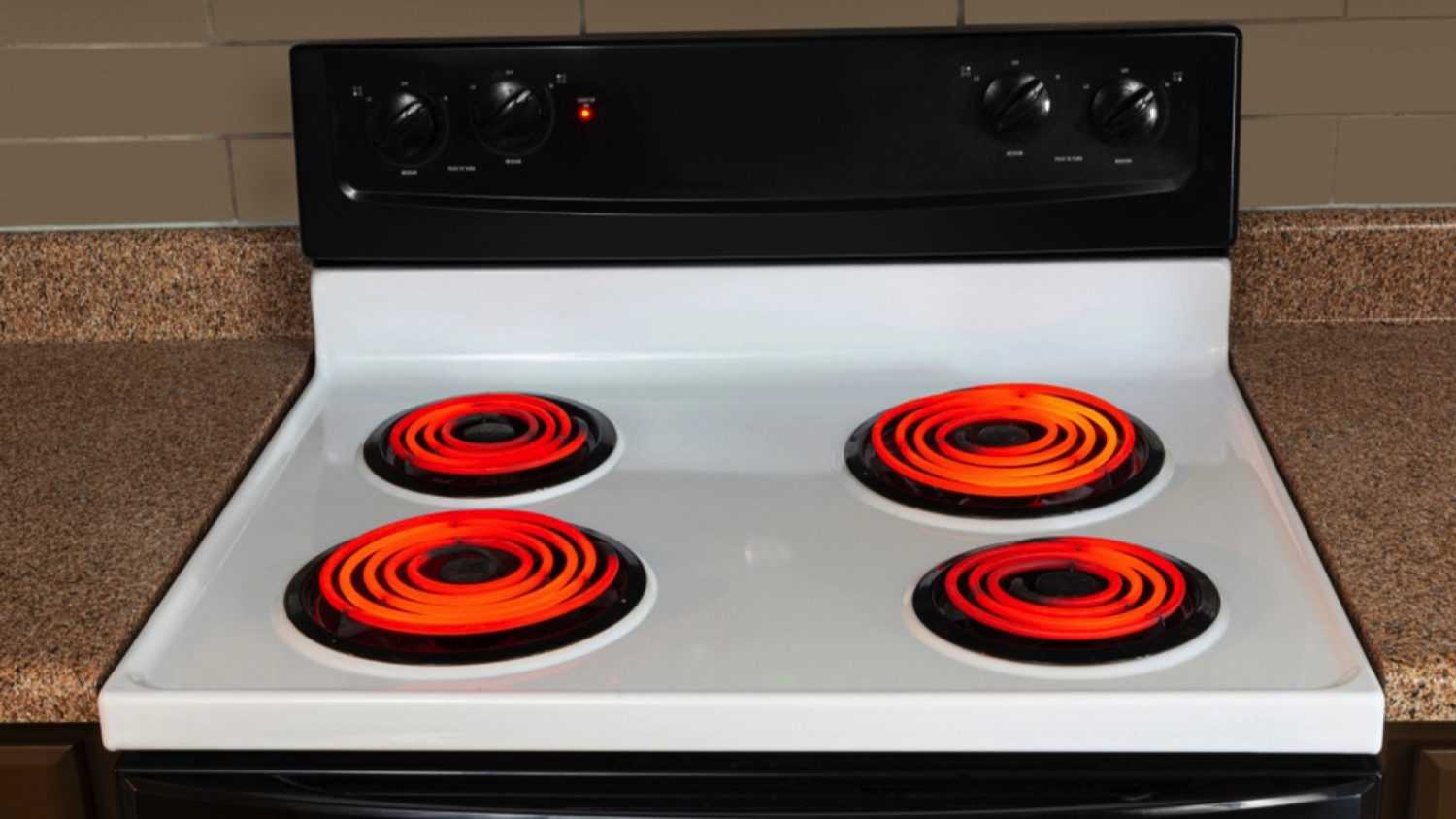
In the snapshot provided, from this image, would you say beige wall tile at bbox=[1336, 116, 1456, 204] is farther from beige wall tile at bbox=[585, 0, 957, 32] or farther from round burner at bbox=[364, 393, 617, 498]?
round burner at bbox=[364, 393, 617, 498]

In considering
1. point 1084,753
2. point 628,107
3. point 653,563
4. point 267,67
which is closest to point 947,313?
point 628,107

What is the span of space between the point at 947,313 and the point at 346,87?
0.53m

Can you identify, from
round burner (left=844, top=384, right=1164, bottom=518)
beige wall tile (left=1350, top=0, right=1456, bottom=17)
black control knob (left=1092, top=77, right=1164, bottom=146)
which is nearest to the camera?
round burner (left=844, top=384, right=1164, bottom=518)

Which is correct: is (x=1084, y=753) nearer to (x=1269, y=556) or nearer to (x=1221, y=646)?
(x=1221, y=646)

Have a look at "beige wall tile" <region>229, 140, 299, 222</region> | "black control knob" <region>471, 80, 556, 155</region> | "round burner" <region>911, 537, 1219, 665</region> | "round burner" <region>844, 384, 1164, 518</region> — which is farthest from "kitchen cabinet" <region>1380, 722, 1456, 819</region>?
"beige wall tile" <region>229, 140, 299, 222</region>

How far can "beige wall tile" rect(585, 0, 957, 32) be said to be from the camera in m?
1.49

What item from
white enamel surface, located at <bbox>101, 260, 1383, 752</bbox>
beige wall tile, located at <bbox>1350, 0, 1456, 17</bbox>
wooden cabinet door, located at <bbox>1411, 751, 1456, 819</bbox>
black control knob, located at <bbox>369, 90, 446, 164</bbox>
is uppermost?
beige wall tile, located at <bbox>1350, 0, 1456, 17</bbox>

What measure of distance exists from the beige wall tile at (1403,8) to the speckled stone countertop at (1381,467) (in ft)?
0.89

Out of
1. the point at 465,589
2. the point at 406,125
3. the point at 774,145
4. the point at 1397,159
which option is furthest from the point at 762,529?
the point at 1397,159

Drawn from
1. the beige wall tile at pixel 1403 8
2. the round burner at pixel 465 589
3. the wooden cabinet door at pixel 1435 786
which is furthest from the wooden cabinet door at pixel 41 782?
the beige wall tile at pixel 1403 8

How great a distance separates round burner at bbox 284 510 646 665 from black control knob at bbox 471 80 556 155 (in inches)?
14.3

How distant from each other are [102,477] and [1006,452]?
65 cm

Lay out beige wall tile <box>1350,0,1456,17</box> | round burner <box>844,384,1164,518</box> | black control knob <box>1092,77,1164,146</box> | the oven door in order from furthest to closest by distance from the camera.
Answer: beige wall tile <box>1350,0,1456,17</box> → black control knob <box>1092,77,1164,146</box> → round burner <box>844,384,1164,518</box> → the oven door

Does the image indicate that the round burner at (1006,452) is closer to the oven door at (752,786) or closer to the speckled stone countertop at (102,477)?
Result: the oven door at (752,786)
